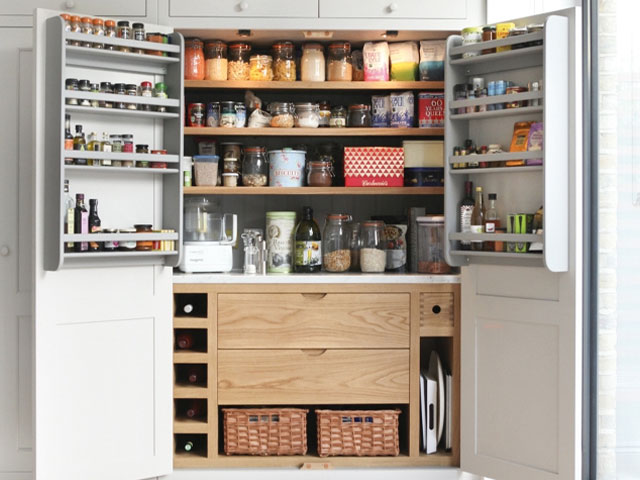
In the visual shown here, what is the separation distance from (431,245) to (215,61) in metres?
A: 1.24

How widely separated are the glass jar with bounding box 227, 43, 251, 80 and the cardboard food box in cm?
57

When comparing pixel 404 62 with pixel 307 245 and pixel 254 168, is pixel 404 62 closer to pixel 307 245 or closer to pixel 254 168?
pixel 254 168

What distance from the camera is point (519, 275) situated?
314 cm

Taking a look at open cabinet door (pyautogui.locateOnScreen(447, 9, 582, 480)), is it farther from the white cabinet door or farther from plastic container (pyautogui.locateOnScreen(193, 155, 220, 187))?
the white cabinet door

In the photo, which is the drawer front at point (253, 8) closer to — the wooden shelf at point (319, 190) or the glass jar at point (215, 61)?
the glass jar at point (215, 61)

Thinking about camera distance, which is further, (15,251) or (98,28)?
(15,251)

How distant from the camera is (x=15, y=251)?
3314mm

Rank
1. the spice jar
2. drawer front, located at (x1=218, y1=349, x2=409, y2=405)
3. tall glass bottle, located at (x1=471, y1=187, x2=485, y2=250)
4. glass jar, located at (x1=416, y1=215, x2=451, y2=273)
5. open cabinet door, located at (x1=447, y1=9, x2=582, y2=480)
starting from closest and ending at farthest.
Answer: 1. open cabinet door, located at (x1=447, y1=9, x2=582, y2=480)
2. the spice jar
3. tall glass bottle, located at (x1=471, y1=187, x2=485, y2=250)
4. drawer front, located at (x1=218, y1=349, x2=409, y2=405)
5. glass jar, located at (x1=416, y1=215, x2=451, y2=273)

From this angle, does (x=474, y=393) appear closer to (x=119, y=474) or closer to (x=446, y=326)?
(x=446, y=326)

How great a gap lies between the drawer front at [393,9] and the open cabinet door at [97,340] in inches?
32.8

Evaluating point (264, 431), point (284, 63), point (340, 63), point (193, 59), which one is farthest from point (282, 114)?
point (264, 431)

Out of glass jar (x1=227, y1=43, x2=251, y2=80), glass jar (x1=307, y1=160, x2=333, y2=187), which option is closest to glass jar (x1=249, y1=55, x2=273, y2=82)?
glass jar (x1=227, y1=43, x2=251, y2=80)

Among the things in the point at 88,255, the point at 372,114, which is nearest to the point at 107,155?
the point at 88,255

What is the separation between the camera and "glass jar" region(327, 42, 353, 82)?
3.56 m
